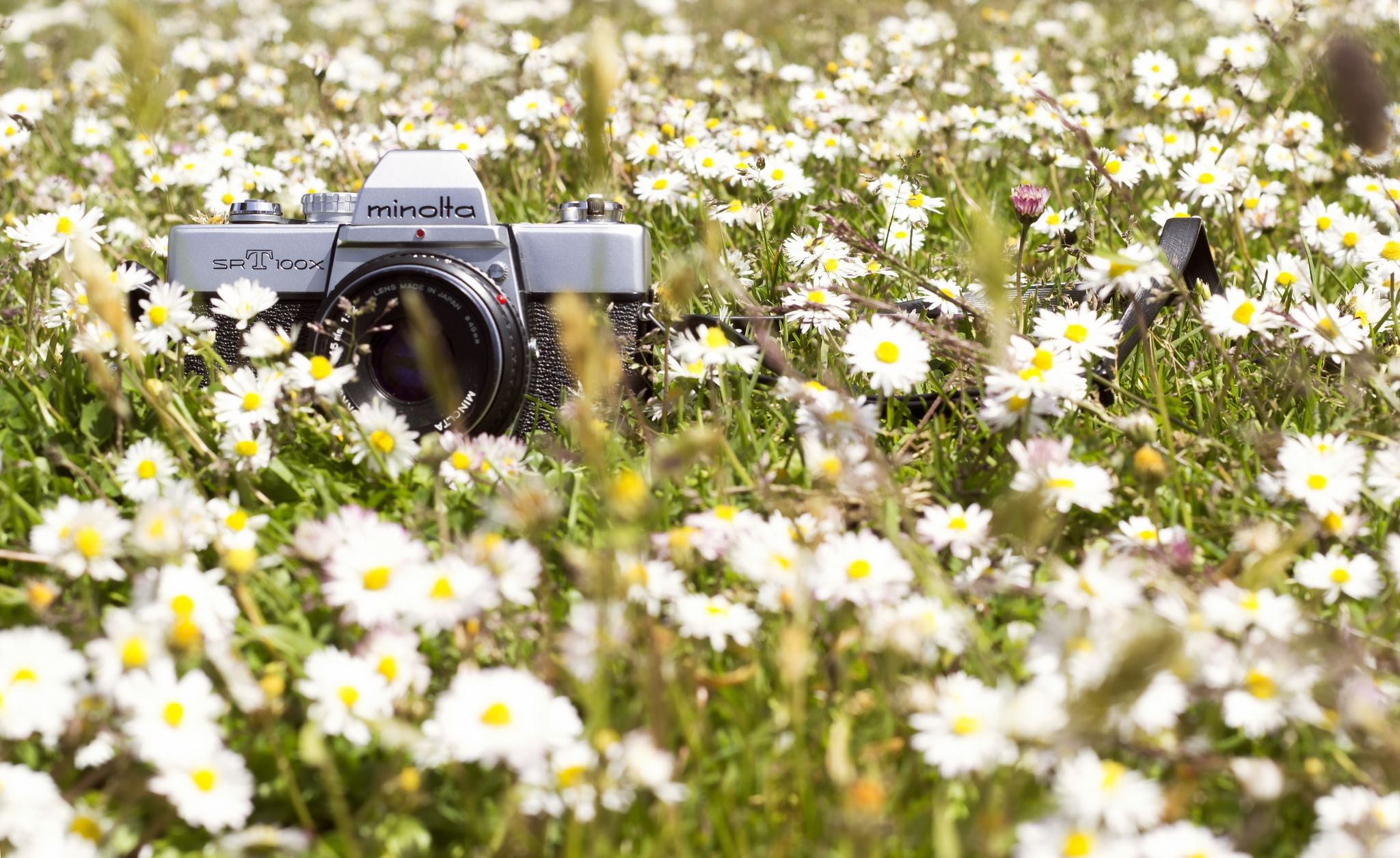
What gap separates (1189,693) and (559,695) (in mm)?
624

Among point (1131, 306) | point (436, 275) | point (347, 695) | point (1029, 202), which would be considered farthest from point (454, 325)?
point (1131, 306)

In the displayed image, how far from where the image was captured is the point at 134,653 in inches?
43.6

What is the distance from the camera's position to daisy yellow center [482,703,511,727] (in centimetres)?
108

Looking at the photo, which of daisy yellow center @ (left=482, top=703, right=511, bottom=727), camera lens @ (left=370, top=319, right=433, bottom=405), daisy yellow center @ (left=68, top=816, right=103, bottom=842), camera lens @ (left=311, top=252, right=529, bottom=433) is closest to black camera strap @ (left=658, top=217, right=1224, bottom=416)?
camera lens @ (left=311, top=252, right=529, bottom=433)

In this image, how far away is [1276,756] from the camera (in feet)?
4.05

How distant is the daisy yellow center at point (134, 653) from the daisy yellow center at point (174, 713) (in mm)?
45

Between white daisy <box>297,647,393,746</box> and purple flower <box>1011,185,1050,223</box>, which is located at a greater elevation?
purple flower <box>1011,185,1050,223</box>

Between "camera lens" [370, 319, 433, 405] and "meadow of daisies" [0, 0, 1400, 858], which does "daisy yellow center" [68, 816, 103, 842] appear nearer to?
"meadow of daisies" [0, 0, 1400, 858]

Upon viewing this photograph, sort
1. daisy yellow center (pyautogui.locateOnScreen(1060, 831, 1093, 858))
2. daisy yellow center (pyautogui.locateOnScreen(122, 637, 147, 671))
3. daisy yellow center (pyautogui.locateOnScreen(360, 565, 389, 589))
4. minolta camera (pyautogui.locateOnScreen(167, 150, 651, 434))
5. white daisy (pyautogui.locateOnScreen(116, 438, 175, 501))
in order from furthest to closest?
minolta camera (pyautogui.locateOnScreen(167, 150, 651, 434)) → white daisy (pyautogui.locateOnScreen(116, 438, 175, 501)) → daisy yellow center (pyautogui.locateOnScreen(360, 565, 389, 589)) → daisy yellow center (pyautogui.locateOnScreen(122, 637, 147, 671)) → daisy yellow center (pyautogui.locateOnScreen(1060, 831, 1093, 858))

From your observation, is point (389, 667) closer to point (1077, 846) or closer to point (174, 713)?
point (174, 713)

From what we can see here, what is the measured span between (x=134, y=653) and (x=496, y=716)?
33 centimetres

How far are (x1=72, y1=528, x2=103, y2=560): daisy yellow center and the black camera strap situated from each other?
0.86 metres

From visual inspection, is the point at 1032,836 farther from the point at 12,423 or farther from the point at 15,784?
the point at 12,423

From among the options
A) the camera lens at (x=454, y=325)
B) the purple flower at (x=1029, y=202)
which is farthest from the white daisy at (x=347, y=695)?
the purple flower at (x=1029, y=202)
